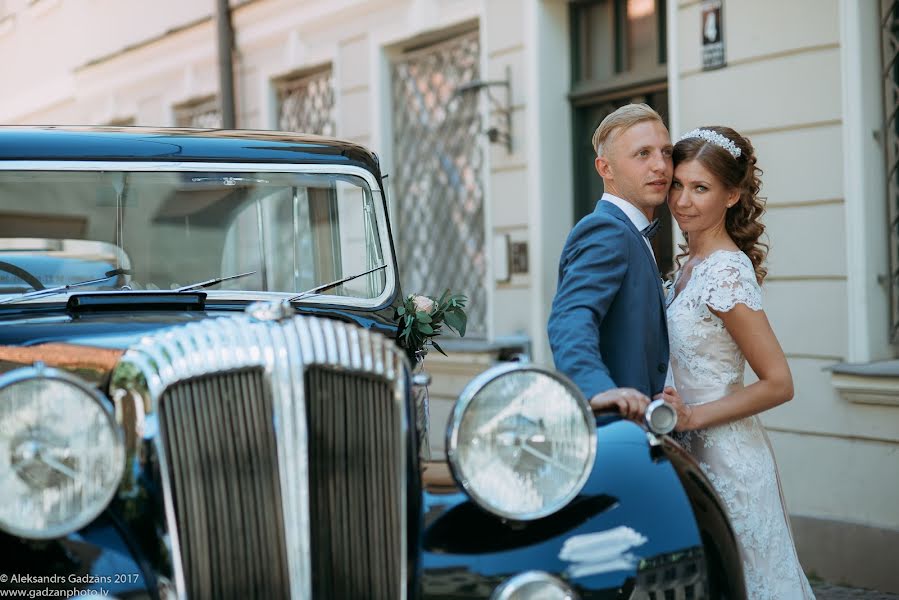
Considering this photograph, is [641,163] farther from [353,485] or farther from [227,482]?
[227,482]

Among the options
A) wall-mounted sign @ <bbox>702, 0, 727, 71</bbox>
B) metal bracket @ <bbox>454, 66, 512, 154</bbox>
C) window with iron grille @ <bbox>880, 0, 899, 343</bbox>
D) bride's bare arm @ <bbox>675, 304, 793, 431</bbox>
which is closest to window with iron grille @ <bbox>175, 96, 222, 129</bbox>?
metal bracket @ <bbox>454, 66, 512, 154</bbox>

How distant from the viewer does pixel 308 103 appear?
1088cm

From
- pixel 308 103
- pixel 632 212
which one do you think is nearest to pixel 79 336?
pixel 632 212

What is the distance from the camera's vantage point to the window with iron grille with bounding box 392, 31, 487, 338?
8883mm

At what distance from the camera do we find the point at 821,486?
237 inches

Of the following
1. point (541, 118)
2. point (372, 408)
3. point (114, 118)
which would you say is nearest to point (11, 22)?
point (114, 118)

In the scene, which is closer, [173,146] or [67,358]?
[67,358]

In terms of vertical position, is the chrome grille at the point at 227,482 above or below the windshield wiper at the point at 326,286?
below

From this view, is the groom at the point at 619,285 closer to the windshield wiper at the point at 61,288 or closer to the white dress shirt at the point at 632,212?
the white dress shirt at the point at 632,212

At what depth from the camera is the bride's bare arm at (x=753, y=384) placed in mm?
3285

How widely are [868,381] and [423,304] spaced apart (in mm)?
2578

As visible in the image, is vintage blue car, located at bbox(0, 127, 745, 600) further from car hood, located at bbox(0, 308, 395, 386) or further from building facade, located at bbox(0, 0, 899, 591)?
building facade, located at bbox(0, 0, 899, 591)

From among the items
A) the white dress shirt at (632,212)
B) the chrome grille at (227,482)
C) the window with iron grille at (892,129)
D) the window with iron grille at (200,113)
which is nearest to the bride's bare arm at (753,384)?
the white dress shirt at (632,212)

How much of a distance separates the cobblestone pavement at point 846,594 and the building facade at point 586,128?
7cm
